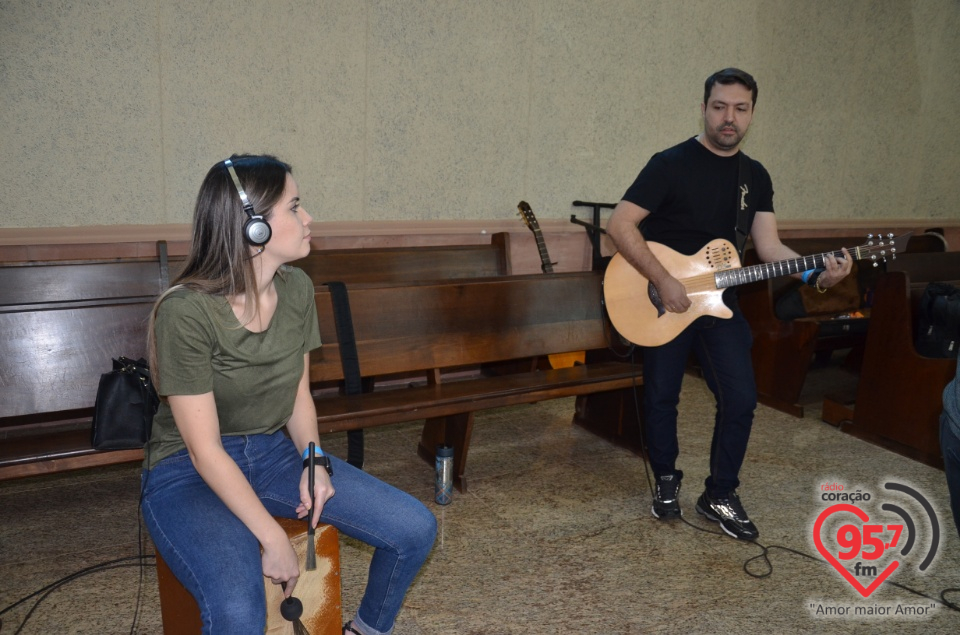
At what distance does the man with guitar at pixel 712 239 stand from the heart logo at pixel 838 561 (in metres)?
0.31

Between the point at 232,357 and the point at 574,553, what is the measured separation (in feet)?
6.39

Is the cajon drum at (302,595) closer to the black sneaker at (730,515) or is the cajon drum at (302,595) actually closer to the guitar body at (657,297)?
the guitar body at (657,297)

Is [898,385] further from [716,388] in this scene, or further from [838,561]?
[716,388]

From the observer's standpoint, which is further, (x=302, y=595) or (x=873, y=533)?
(x=873, y=533)

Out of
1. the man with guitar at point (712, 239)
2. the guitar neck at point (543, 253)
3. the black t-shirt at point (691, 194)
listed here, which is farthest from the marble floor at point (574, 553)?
the guitar neck at point (543, 253)

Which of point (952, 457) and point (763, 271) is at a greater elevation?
point (763, 271)

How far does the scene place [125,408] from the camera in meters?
2.65

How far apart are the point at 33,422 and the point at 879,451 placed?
17.0 feet

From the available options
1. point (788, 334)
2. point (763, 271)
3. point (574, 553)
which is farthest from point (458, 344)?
point (788, 334)

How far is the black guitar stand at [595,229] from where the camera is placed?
6.71 meters

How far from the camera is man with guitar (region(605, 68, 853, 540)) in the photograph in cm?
359

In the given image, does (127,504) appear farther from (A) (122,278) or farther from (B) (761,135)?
(B) (761,135)

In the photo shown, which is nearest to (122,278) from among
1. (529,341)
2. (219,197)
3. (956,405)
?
(529,341)

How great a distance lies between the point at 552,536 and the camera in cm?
371
